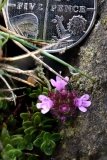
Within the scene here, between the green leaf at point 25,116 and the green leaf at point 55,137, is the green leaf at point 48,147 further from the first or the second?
the green leaf at point 25,116

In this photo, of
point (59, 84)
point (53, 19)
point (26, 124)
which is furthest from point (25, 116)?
point (53, 19)

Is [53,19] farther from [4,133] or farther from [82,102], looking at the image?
[4,133]

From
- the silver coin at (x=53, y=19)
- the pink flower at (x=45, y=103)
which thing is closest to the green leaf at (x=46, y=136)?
the pink flower at (x=45, y=103)

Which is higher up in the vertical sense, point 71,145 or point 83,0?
point 83,0

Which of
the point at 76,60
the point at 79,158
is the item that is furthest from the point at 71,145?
the point at 76,60

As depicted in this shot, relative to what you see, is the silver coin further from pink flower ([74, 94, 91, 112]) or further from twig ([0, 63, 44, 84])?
pink flower ([74, 94, 91, 112])

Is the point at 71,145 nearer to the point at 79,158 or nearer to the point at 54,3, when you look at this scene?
the point at 79,158

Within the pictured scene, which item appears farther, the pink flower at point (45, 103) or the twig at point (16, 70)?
the twig at point (16, 70)
